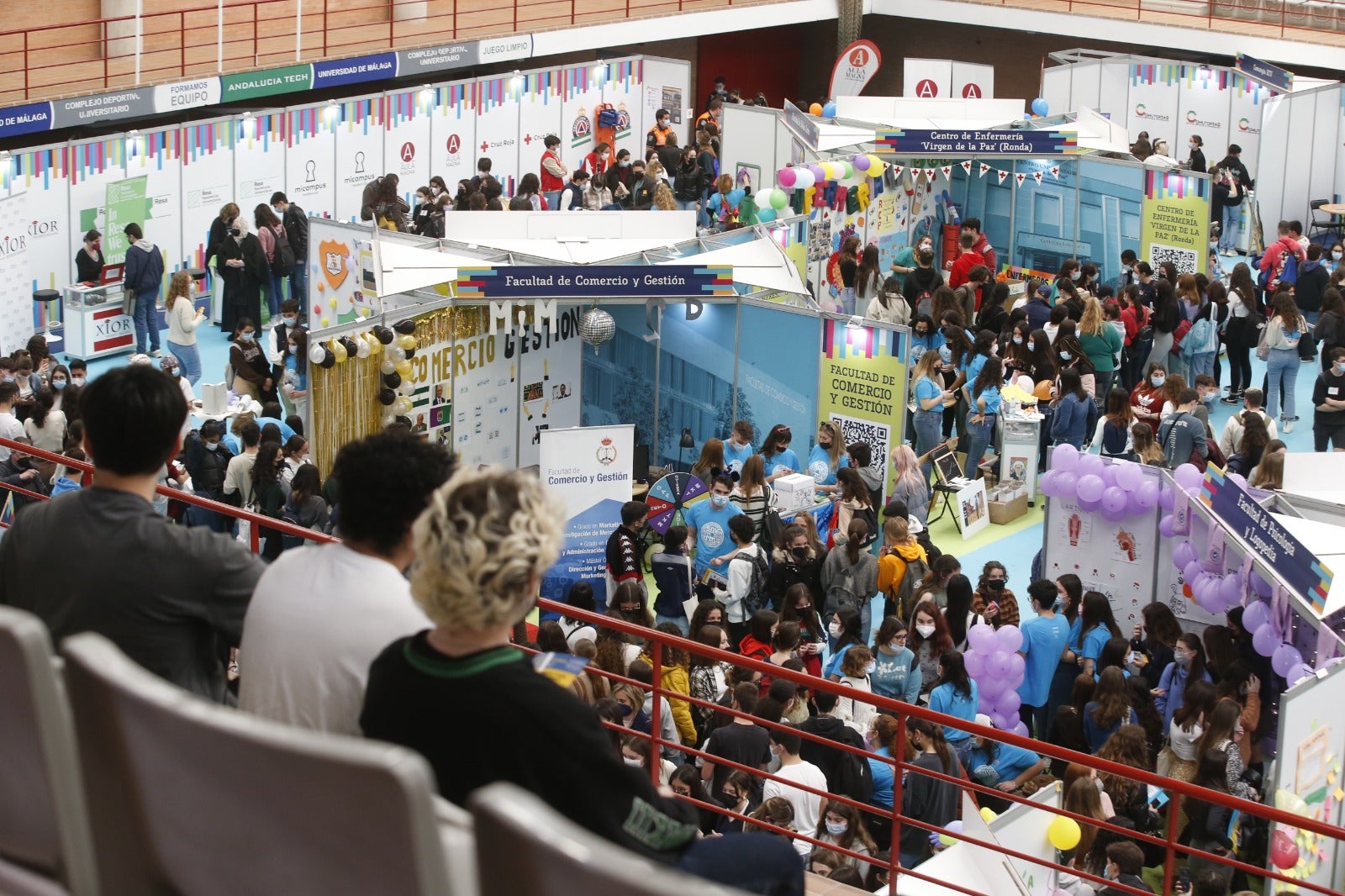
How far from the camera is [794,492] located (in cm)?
1180

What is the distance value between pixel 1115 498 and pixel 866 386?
104 inches

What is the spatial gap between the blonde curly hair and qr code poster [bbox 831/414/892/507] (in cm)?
1008

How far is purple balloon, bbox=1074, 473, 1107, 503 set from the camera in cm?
1041

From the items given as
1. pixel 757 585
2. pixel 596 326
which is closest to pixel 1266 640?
pixel 757 585

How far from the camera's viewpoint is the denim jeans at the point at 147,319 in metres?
15.9

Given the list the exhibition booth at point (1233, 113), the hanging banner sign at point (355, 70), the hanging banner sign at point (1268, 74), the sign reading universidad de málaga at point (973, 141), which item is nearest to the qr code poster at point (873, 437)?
the sign reading universidad de málaga at point (973, 141)

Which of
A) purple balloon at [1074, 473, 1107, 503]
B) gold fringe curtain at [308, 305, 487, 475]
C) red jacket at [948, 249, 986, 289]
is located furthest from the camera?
red jacket at [948, 249, 986, 289]

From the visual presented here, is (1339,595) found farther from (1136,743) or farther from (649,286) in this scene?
(649,286)

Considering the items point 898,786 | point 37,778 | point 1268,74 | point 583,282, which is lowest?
point 898,786

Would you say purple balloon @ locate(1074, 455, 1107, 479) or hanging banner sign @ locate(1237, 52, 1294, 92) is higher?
hanging banner sign @ locate(1237, 52, 1294, 92)

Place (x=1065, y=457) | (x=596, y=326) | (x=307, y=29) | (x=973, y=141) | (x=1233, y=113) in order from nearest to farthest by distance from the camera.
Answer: (x=1065, y=457) → (x=596, y=326) → (x=973, y=141) → (x=307, y=29) → (x=1233, y=113)

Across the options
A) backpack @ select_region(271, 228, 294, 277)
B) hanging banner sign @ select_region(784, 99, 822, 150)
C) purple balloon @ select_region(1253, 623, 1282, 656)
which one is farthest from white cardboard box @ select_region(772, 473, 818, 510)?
backpack @ select_region(271, 228, 294, 277)

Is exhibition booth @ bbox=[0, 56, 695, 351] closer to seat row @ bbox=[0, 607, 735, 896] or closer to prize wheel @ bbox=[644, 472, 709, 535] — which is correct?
prize wheel @ bbox=[644, 472, 709, 535]

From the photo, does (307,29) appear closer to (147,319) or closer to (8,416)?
(147,319)
